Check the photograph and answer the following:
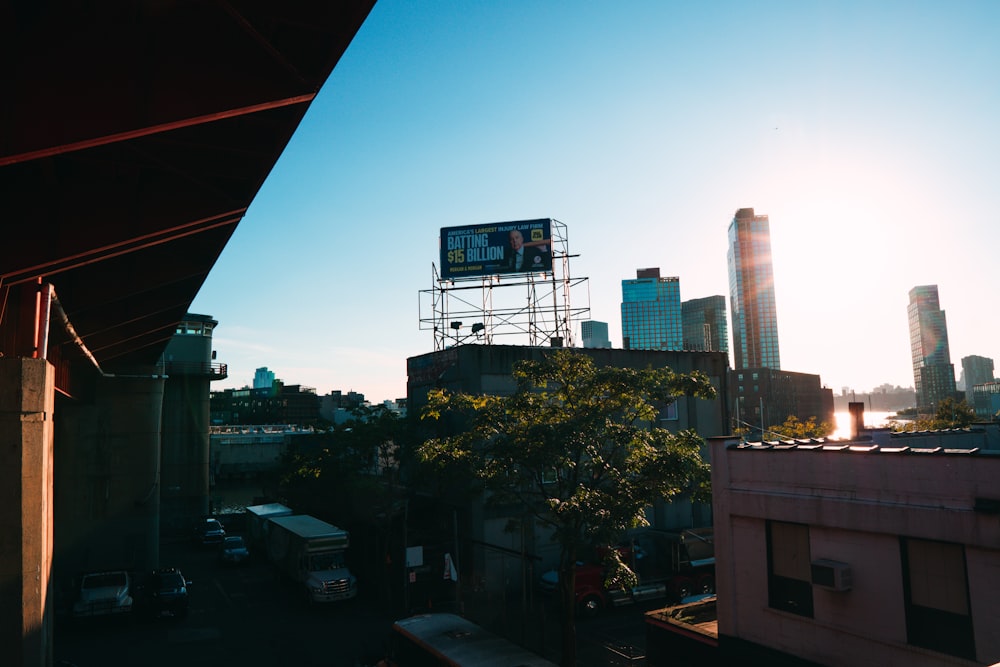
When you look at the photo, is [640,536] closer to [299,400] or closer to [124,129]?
[124,129]

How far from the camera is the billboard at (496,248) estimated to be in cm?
4228

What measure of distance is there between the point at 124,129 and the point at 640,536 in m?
28.4

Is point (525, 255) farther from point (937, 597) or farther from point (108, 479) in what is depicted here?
point (937, 597)

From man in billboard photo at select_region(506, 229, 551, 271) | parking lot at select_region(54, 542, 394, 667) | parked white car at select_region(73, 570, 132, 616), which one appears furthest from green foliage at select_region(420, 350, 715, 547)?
man in billboard photo at select_region(506, 229, 551, 271)

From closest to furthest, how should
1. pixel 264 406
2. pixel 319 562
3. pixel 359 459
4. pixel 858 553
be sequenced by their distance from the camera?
pixel 858 553, pixel 319 562, pixel 359 459, pixel 264 406

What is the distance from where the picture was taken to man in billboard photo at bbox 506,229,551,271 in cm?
4222

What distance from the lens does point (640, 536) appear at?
3125 centimetres

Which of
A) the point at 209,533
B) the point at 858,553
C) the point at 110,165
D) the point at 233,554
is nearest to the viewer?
the point at 110,165

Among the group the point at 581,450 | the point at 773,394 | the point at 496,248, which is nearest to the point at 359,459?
the point at 581,450

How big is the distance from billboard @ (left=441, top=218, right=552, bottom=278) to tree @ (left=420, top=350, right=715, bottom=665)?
21509 mm

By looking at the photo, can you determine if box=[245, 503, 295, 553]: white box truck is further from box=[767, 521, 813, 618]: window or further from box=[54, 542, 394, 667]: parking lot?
box=[767, 521, 813, 618]: window

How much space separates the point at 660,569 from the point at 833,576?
1760 cm

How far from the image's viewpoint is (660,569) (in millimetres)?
29859

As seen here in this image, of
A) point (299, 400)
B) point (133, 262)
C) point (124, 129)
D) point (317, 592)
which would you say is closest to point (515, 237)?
point (317, 592)
